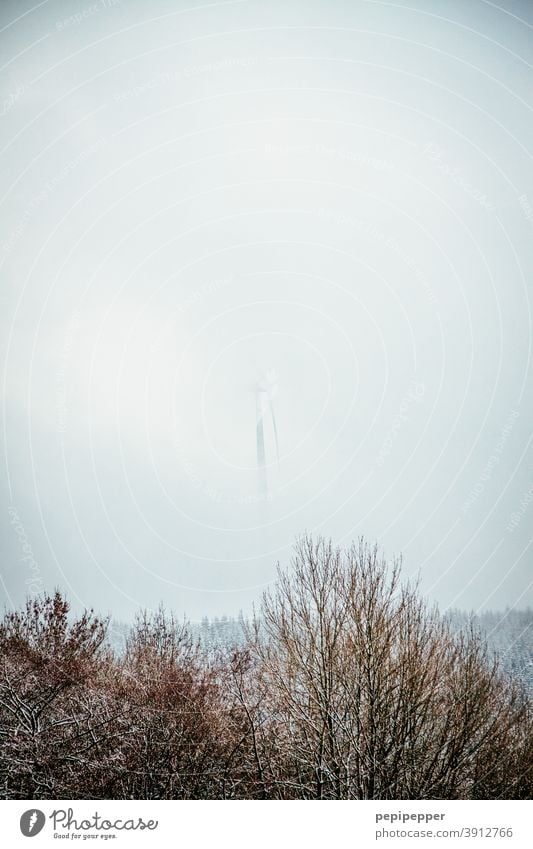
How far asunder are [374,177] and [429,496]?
4008 mm

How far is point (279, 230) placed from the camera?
259 inches

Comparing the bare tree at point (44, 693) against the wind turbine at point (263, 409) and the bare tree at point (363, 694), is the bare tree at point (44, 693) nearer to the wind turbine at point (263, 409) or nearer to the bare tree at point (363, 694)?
the bare tree at point (363, 694)

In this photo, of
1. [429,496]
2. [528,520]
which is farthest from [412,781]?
[429,496]

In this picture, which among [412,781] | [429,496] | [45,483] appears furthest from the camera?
[429,496]

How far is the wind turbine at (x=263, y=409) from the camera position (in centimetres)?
738

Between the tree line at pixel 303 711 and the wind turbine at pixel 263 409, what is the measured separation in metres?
1.99

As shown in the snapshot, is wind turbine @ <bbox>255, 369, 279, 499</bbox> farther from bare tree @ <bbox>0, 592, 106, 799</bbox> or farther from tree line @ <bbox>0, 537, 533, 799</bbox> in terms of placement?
bare tree @ <bbox>0, 592, 106, 799</bbox>

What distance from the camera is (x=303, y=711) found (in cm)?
503

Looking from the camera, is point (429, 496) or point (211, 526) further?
point (211, 526)
